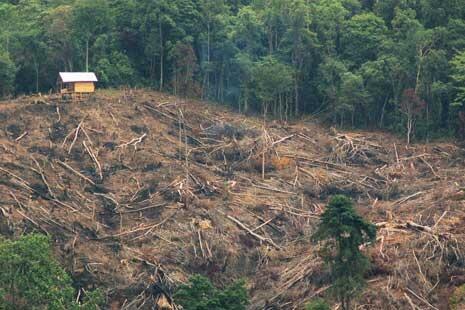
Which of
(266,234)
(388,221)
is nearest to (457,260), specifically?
(388,221)

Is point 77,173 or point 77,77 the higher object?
point 77,77

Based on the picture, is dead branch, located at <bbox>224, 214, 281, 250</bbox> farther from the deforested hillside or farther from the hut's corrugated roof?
the hut's corrugated roof

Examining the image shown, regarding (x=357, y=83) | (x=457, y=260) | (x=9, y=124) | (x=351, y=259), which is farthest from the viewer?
(x=357, y=83)

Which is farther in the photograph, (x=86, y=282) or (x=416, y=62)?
(x=416, y=62)

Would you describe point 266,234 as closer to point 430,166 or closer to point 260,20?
→ point 430,166

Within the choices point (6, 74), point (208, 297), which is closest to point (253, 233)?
point (208, 297)

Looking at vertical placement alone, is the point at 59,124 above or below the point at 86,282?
above

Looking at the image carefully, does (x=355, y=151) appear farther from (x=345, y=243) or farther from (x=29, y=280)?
(x=29, y=280)
